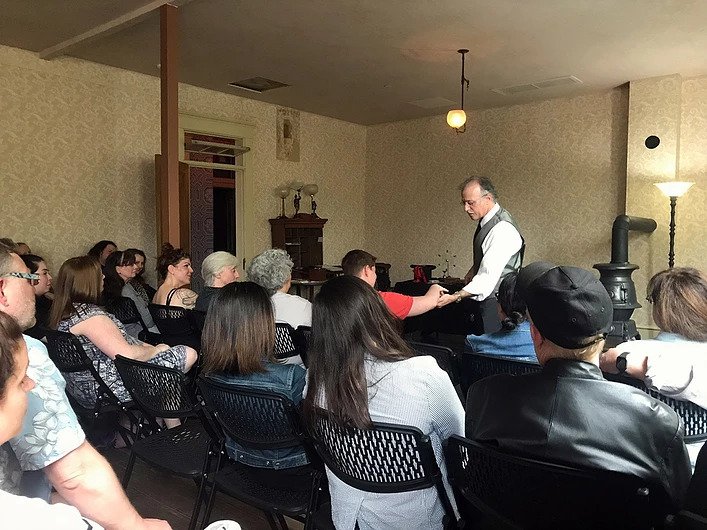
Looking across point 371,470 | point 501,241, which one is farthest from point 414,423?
point 501,241

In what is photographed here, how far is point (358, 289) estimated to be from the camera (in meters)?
1.67

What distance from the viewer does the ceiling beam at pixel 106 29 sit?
4496 mm

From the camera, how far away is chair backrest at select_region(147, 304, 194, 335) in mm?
3387

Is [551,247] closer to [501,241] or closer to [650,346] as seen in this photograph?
[501,241]

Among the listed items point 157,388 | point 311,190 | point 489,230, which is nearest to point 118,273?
point 157,388

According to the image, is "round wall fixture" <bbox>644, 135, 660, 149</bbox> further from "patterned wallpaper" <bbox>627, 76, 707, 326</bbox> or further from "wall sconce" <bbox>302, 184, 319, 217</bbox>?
"wall sconce" <bbox>302, 184, 319, 217</bbox>

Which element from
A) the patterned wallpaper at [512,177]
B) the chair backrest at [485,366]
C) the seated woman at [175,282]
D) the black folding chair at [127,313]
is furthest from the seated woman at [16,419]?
the patterned wallpaper at [512,177]

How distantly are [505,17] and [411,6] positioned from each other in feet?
2.52

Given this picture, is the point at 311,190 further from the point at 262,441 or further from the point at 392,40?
the point at 262,441

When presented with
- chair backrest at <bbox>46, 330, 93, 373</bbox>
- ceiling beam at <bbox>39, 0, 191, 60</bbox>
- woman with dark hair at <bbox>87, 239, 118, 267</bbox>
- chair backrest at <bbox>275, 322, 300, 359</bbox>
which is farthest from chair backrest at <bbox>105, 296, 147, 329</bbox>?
ceiling beam at <bbox>39, 0, 191, 60</bbox>

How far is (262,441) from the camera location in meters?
1.92

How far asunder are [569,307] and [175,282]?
311 centimetres

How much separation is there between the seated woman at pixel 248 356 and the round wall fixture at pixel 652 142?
5676mm

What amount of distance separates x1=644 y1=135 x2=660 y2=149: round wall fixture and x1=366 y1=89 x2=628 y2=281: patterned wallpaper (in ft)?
1.28
